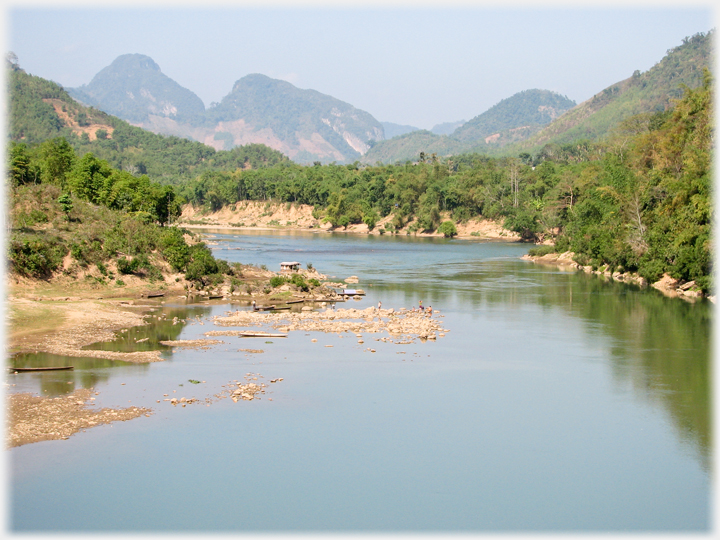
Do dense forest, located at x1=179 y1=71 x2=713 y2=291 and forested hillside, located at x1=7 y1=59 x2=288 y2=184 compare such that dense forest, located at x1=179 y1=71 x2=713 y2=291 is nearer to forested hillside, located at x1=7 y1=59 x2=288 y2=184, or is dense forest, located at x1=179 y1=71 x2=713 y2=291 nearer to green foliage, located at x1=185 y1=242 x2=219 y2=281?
green foliage, located at x1=185 y1=242 x2=219 y2=281

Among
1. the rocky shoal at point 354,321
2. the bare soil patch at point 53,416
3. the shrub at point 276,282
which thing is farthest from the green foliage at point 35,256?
the bare soil patch at point 53,416

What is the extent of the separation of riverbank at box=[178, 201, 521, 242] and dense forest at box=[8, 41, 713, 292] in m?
1.41

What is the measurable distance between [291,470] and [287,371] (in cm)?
788

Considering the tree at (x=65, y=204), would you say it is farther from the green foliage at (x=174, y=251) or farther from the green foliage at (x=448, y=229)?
the green foliage at (x=448, y=229)

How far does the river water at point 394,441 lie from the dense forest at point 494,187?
15.0 meters

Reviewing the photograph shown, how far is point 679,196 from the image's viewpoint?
4391 cm

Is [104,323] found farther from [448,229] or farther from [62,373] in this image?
[448,229]

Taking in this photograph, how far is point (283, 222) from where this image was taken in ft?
425

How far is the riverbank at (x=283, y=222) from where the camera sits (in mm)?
102125

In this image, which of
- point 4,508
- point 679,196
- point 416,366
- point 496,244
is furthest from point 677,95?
point 4,508

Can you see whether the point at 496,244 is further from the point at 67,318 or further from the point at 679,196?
the point at 67,318

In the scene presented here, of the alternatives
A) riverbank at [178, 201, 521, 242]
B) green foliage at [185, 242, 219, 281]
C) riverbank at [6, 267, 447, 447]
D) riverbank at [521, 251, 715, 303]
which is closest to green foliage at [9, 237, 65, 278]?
riverbank at [6, 267, 447, 447]

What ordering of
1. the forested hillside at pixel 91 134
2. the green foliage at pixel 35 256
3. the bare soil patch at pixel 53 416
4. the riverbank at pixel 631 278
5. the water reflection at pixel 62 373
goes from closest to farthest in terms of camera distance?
the bare soil patch at pixel 53 416 < the water reflection at pixel 62 373 < the green foliage at pixel 35 256 < the riverbank at pixel 631 278 < the forested hillside at pixel 91 134

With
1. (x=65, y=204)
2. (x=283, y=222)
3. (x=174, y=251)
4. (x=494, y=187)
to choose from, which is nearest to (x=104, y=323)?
(x=174, y=251)
